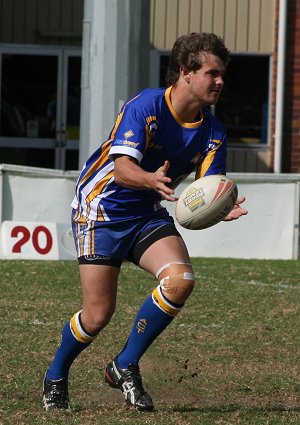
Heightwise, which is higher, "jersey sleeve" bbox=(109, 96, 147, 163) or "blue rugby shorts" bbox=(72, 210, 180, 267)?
"jersey sleeve" bbox=(109, 96, 147, 163)

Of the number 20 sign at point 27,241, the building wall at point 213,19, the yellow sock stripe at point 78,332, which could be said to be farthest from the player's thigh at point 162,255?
the building wall at point 213,19

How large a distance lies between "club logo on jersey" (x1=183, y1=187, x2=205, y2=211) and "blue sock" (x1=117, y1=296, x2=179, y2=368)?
514 mm

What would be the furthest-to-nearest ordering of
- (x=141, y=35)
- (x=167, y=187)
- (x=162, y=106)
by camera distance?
(x=141, y=35), (x=162, y=106), (x=167, y=187)

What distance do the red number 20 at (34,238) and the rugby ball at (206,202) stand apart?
644 cm

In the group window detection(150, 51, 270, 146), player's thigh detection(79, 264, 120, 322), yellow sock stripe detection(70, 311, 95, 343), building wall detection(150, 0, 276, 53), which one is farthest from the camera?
window detection(150, 51, 270, 146)

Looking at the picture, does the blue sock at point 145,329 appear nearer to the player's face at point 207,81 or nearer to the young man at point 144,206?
the young man at point 144,206

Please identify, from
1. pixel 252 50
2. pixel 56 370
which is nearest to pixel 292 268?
pixel 56 370

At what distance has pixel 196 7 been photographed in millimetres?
18453

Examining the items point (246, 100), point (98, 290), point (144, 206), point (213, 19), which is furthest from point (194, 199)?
point (246, 100)

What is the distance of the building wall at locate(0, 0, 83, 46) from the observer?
1852cm

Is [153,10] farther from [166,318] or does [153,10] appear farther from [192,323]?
[166,318]

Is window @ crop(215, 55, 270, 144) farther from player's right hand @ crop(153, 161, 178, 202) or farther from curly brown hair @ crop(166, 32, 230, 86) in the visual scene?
player's right hand @ crop(153, 161, 178, 202)

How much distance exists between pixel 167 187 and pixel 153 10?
13267mm

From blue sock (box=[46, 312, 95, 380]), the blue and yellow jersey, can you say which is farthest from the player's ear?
blue sock (box=[46, 312, 95, 380])
